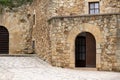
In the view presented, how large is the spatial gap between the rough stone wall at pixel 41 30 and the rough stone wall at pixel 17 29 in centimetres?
73

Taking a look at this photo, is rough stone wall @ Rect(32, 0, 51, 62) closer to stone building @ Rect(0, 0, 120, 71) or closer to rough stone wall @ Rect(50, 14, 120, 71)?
stone building @ Rect(0, 0, 120, 71)

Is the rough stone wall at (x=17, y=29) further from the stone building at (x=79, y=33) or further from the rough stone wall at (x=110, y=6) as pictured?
the rough stone wall at (x=110, y=6)

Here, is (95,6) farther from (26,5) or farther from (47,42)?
(26,5)

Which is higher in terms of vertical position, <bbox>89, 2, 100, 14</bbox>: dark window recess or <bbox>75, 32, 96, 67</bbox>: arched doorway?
<bbox>89, 2, 100, 14</bbox>: dark window recess

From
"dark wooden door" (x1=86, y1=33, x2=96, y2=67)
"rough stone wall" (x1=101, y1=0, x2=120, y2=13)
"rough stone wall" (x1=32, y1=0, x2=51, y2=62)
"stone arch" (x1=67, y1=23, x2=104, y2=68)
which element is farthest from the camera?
"rough stone wall" (x1=32, y1=0, x2=51, y2=62)

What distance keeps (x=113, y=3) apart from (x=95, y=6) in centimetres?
116

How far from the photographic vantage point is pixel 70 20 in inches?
617

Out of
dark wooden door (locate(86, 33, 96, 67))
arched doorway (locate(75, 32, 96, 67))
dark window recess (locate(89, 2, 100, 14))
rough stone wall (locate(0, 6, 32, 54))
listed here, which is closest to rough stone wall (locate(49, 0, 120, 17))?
dark window recess (locate(89, 2, 100, 14))

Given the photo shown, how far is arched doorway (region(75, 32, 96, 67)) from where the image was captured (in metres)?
16.4

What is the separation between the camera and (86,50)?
16.6 m

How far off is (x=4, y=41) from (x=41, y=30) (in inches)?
147

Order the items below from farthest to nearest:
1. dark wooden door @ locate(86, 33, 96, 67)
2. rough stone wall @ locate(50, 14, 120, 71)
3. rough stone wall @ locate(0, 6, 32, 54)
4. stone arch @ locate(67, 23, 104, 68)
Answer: rough stone wall @ locate(0, 6, 32, 54)
dark wooden door @ locate(86, 33, 96, 67)
stone arch @ locate(67, 23, 104, 68)
rough stone wall @ locate(50, 14, 120, 71)

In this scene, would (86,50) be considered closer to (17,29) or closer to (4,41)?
(17,29)

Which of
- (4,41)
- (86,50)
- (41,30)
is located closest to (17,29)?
(4,41)
